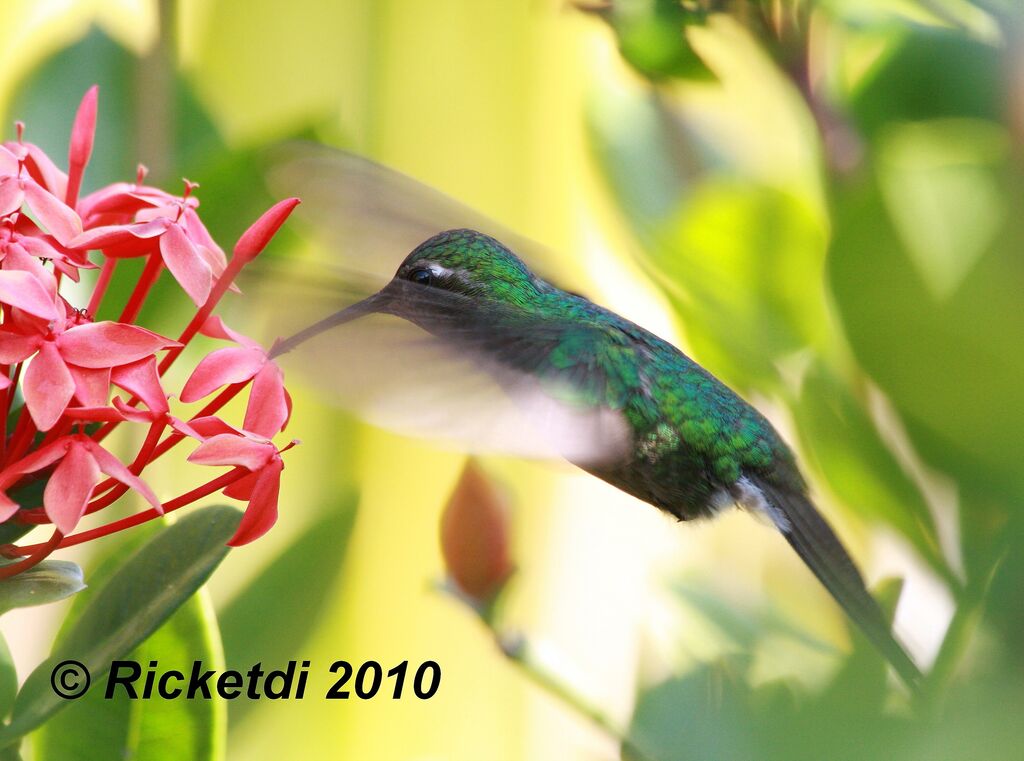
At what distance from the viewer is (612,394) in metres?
0.58

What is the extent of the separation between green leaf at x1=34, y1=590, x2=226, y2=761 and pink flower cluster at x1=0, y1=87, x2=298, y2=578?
0.07 meters

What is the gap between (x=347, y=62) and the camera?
130cm

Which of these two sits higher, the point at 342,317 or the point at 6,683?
the point at 342,317

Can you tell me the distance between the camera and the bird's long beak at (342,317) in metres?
0.44

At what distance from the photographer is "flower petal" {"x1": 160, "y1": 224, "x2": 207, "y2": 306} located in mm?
391

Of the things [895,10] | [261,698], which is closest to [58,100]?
[261,698]

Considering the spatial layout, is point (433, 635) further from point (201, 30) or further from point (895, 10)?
point (895, 10)

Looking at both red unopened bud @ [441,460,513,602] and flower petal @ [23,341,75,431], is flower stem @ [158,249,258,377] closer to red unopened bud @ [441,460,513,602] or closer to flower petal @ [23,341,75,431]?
flower petal @ [23,341,75,431]

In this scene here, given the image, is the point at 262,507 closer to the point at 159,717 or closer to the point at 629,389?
the point at 159,717

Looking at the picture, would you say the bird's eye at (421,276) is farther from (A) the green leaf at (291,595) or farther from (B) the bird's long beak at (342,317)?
(A) the green leaf at (291,595)

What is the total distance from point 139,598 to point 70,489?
7 centimetres

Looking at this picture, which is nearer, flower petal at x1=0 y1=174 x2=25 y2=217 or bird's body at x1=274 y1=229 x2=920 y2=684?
flower petal at x1=0 y1=174 x2=25 y2=217

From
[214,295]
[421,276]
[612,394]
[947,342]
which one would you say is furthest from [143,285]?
[947,342]

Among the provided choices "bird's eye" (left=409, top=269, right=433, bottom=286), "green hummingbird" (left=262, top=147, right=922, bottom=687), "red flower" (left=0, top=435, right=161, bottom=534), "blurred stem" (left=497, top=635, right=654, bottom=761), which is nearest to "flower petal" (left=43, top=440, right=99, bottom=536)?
"red flower" (left=0, top=435, right=161, bottom=534)
